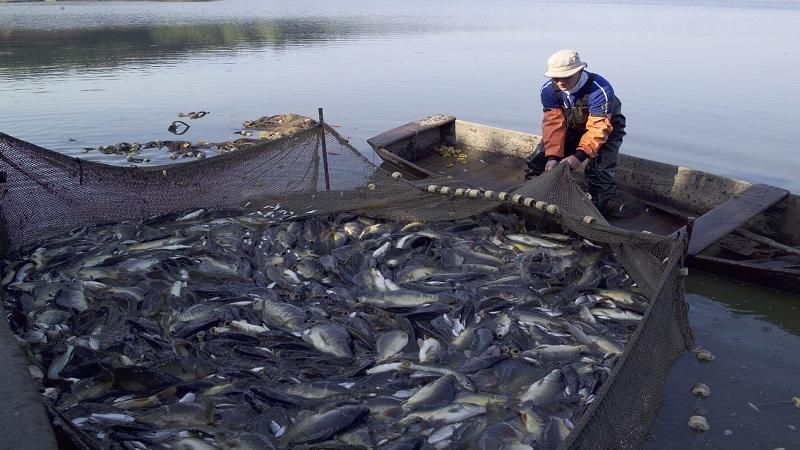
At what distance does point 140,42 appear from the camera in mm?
30953

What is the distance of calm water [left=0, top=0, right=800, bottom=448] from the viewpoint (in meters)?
5.87

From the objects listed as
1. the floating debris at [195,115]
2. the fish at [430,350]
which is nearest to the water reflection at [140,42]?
the floating debris at [195,115]

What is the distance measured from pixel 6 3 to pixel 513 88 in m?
50.7

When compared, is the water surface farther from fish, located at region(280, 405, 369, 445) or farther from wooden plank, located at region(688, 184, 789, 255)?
fish, located at region(280, 405, 369, 445)

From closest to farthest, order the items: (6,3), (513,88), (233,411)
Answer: (233,411), (513,88), (6,3)

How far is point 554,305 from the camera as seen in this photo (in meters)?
5.96

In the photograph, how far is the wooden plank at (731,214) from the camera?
698cm

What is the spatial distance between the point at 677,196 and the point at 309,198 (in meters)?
5.42

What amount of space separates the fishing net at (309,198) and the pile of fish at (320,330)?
28 centimetres

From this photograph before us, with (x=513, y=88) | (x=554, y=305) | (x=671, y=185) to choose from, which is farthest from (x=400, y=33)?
(x=554, y=305)

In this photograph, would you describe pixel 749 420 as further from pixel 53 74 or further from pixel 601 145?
pixel 53 74

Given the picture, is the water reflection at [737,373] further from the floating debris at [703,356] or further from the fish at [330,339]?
the fish at [330,339]

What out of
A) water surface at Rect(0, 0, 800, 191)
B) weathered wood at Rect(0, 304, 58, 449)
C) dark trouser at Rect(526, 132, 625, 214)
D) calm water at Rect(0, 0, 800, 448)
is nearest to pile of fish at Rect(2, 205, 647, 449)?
weathered wood at Rect(0, 304, 58, 449)

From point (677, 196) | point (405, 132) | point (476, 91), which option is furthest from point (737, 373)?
point (476, 91)
